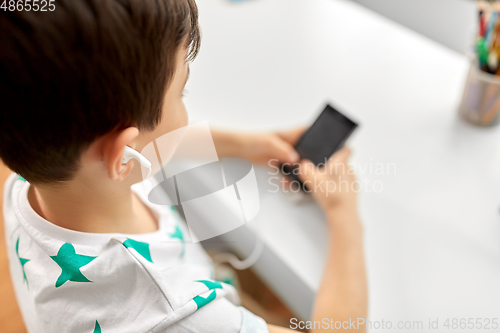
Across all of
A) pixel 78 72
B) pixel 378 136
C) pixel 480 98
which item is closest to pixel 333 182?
pixel 378 136

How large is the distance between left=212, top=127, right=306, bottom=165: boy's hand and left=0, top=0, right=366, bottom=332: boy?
0.14m

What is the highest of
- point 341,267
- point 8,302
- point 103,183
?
point 103,183

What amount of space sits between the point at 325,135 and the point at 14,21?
1.53 feet

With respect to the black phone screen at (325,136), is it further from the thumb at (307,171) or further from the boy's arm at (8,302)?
the boy's arm at (8,302)

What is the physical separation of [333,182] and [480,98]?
297 mm

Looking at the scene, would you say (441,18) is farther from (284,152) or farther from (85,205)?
(85,205)

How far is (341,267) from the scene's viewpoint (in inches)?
20.4

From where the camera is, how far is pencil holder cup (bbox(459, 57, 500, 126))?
2.10ft

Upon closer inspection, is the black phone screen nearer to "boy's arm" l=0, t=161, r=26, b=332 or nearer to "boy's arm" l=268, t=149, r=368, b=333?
"boy's arm" l=268, t=149, r=368, b=333

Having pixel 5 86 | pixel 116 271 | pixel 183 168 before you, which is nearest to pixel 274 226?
pixel 183 168

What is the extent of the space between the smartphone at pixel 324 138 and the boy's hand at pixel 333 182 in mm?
12

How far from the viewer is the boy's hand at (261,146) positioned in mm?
656

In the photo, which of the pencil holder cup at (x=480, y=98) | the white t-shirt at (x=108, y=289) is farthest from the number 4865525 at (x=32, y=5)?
the pencil holder cup at (x=480, y=98)

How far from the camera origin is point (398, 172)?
24.9 inches
